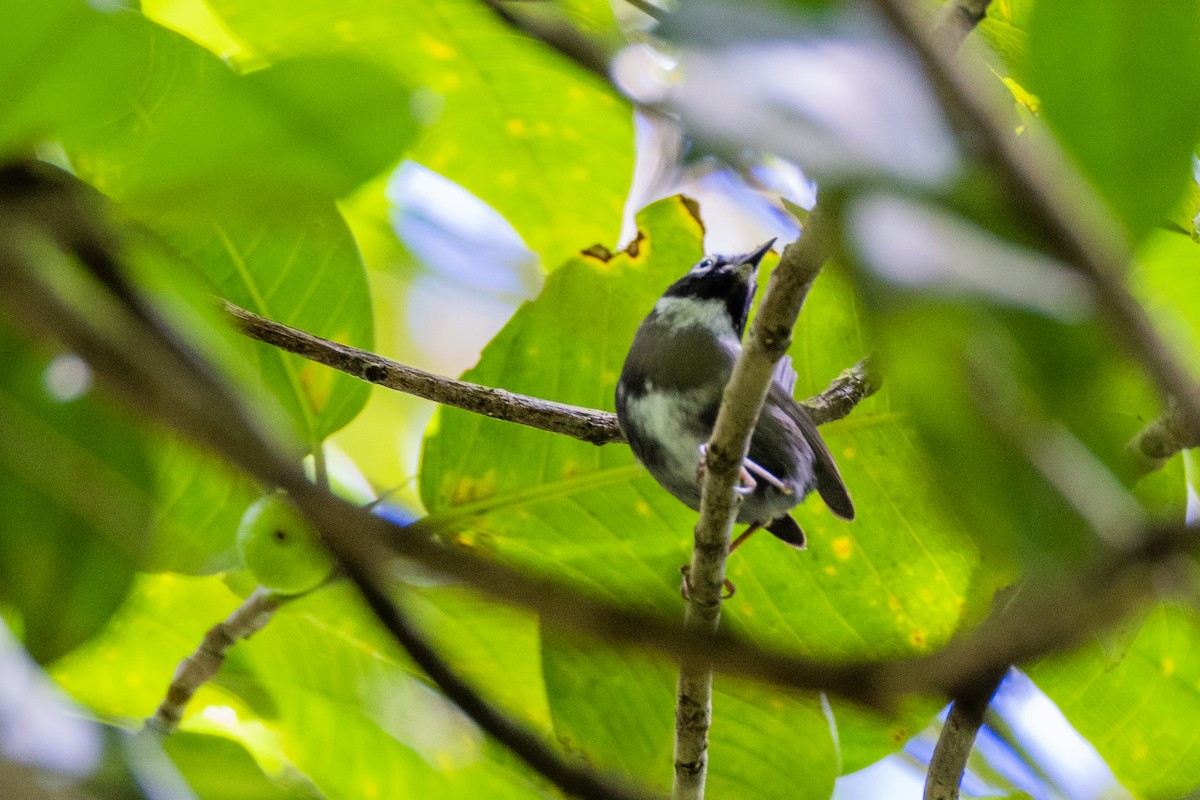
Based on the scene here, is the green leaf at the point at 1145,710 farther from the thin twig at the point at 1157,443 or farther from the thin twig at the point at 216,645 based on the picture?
the thin twig at the point at 1157,443

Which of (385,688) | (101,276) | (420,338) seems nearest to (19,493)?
(101,276)

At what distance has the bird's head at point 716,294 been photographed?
1.72 metres

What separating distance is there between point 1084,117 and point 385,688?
110cm

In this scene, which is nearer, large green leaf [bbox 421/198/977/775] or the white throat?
large green leaf [bbox 421/198/977/775]

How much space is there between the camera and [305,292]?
1.33 meters

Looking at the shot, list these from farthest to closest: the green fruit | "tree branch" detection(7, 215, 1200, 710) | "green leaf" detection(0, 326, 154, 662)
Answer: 1. the green fruit
2. "green leaf" detection(0, 326, 154, 662)
3. "tree branch" detection(7, 215, 1200, 710)

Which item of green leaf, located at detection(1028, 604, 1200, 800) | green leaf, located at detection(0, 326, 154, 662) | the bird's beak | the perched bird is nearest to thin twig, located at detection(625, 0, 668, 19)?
green leaf, located at detection(0, 326, 154, 662)

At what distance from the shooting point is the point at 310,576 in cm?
107

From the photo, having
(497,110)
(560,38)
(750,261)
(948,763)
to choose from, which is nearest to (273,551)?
(497,110)

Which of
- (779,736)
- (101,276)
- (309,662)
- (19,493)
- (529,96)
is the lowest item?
(309,662)

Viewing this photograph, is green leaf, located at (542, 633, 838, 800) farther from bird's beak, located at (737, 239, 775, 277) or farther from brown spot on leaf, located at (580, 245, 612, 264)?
bird's beak, located at (737, 239, 775, 277)

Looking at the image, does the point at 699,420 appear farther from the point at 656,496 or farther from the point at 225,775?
the point at 225,775

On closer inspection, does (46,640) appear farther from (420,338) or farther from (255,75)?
(420,338)

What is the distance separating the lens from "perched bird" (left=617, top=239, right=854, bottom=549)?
4.76 feet
